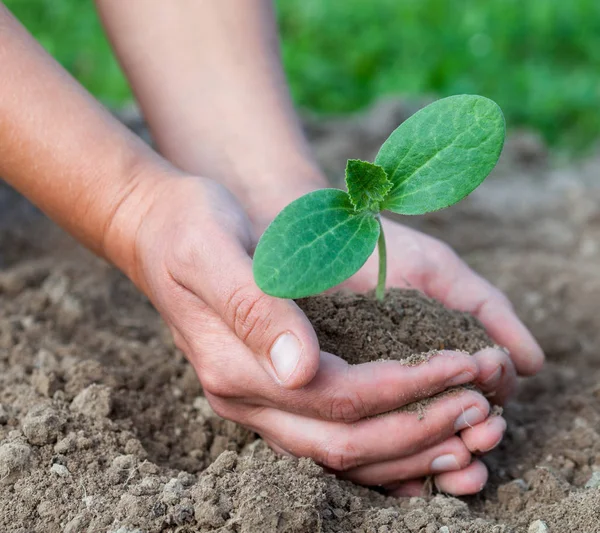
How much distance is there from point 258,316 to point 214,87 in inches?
39.8

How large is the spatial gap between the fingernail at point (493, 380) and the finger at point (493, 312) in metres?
0.22

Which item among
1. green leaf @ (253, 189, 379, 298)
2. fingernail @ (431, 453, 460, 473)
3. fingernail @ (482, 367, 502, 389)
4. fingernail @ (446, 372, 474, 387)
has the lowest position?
fingernail @ (431, 453, 460, 473)

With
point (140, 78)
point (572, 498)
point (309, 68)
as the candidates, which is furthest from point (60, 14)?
point (572, 498)

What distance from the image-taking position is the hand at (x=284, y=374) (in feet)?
4.68

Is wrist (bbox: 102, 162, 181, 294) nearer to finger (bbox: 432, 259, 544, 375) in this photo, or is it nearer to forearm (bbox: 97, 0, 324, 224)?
forearm (bbox: 97, 0, 324, 224)

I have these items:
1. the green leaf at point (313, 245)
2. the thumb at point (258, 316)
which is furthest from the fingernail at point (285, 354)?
the green leaf at point (313, 245)

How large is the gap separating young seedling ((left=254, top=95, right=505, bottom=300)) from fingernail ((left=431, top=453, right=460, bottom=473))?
0.45m

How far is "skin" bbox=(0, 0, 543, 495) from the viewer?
1486 millimetres

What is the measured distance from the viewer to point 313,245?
55.2 inches

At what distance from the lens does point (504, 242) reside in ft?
9.96

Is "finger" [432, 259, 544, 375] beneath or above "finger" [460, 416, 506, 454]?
beneath

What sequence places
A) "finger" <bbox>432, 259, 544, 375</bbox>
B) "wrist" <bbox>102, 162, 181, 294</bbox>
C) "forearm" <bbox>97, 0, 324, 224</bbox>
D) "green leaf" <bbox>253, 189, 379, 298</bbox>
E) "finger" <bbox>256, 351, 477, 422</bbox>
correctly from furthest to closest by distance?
"forearm" <bbox>97, 0, 324, 224</bbox>
"finger" <bbox>432, 259, 544, 375</bbox>
"wrist" <bbox>102, 162, 181, 294</bbox>
"finger" <bbox>256, 351, 477, 422</bbox>
"green leaf" <bbox>253, 189, 379, 298</bbox>

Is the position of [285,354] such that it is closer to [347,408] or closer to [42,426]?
[347,408]

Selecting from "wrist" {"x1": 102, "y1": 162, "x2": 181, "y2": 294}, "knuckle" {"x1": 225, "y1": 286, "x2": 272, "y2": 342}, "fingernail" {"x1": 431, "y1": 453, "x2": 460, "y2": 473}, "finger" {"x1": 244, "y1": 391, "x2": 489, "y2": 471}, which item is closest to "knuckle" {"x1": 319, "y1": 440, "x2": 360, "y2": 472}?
"finger" {"x1": 244, "y1": 391, "x2": 489, "y2": 471}
